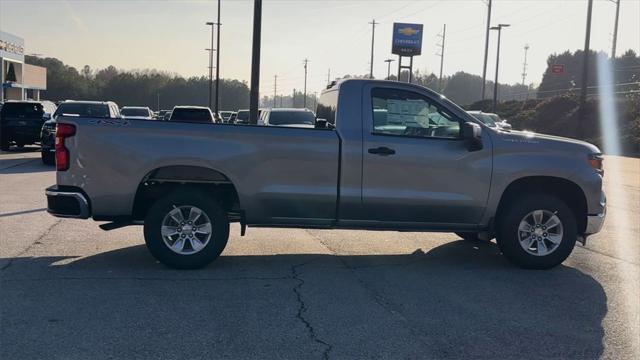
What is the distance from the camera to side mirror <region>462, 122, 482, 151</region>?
6961mm

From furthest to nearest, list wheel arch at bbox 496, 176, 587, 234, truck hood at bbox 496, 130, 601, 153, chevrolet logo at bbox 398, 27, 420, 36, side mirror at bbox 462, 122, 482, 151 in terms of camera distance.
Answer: chevrolet logo at bbox 398, 27, 420, 36 → wheel arch at bbox 496, 176, 587, 234 → truck hood at bbox 496, 130, 601, 153 → side mirror at bbox 462, 122, 482, 151

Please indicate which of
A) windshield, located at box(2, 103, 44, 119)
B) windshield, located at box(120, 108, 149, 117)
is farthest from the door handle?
windshield, located at box(120, 108, 149, 117)

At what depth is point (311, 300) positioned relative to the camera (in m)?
5.95

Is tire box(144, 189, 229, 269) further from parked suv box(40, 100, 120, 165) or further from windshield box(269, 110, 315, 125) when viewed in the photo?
parked suv box(40, 100, 120, 165)

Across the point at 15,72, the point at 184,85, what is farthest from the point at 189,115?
the point at 184,85

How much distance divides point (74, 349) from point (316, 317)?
77.2 inches

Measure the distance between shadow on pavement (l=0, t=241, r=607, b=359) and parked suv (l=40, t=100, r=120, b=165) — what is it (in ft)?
40.9

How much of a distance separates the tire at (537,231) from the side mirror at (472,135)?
858 millimetres

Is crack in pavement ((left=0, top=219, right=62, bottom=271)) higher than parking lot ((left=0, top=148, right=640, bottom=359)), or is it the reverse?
parking lot ((left=0, top=148, right=640, bottom=359))

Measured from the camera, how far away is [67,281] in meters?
6.34

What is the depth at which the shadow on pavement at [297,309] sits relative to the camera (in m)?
4.77

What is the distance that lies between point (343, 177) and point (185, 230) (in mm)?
1842

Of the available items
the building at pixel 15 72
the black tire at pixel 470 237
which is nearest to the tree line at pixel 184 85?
the building at pixel 15 72

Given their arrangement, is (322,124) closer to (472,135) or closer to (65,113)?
(472,135)
